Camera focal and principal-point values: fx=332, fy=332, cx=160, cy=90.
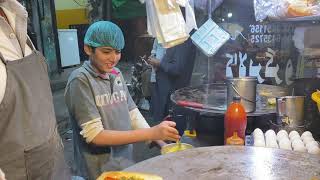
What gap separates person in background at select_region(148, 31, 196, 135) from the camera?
4.67 metres

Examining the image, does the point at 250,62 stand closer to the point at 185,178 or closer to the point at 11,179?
the point at 185,178

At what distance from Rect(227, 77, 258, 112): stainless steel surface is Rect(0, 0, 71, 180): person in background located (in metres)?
1.31

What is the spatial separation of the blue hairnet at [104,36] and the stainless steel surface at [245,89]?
880 mm

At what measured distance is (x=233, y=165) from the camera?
169 centimetres

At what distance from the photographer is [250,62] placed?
473 cm

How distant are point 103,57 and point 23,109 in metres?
0.79

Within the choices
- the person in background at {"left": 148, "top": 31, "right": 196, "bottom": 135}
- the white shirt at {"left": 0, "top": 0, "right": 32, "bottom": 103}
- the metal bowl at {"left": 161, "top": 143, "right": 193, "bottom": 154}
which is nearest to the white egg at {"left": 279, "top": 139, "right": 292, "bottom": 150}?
the metal bowl at {"left": 161, "top": 143, "right": 193, "bottom": 154}

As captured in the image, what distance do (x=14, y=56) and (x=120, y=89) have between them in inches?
34.5

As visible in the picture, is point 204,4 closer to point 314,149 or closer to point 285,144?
point 285,144

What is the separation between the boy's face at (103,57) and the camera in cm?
219

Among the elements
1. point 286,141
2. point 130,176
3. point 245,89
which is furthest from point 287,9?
point 130,176

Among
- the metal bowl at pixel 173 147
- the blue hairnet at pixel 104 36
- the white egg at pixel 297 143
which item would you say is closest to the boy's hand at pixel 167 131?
the metal bowl at pixel 173 147

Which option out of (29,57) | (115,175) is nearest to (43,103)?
(29,57)

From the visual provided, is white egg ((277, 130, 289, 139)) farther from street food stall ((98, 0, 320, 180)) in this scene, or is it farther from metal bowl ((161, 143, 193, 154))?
metal bowl ((161, 143, 193, 154))
